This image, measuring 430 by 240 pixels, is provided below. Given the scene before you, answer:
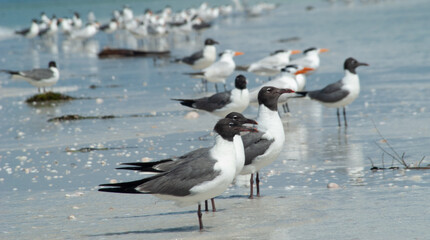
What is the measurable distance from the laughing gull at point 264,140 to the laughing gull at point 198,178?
3.66ft

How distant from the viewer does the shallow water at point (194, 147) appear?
5.79 m

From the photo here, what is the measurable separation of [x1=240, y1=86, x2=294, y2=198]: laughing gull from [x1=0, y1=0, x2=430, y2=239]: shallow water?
332mm

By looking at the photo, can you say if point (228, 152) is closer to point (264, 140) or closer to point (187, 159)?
point (187, 159)

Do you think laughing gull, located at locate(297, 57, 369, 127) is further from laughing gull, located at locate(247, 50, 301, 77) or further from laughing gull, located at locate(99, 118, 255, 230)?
laughing gull, located at locate(99, 118, 255, 230)

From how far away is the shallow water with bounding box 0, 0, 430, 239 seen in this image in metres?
5.79

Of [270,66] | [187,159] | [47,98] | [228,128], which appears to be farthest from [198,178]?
[270,66]

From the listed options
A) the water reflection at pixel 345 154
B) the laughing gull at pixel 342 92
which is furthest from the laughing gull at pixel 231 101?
the water reflection at pixel 345 154

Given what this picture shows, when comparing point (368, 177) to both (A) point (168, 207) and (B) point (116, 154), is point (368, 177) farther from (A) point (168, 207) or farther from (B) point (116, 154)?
(B) point (116, 154)

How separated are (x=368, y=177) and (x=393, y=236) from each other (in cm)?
211

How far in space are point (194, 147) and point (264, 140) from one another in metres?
2.46

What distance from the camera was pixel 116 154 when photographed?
900cm

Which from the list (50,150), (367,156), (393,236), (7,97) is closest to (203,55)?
(7,97)

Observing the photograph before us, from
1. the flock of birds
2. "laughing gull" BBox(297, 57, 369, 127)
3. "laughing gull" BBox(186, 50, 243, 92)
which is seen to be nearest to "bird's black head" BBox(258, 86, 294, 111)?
the flock of birds

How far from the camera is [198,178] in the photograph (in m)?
5.57
